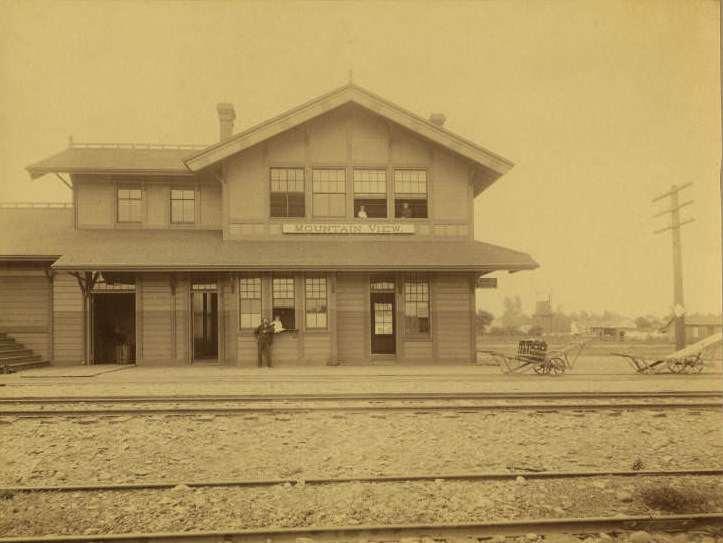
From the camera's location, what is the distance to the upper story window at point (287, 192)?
57.6 ft

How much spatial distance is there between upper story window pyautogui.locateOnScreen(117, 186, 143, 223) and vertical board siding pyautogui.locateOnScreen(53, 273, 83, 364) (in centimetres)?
288

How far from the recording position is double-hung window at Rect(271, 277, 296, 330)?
55.3 feet

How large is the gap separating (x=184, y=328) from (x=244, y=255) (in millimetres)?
3608

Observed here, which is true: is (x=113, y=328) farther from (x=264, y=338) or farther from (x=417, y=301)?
(x=417, y=301)

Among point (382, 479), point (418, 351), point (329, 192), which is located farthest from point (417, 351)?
point (382, 479)

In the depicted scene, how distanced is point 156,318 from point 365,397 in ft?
32.8

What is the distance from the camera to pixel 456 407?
9547 mm

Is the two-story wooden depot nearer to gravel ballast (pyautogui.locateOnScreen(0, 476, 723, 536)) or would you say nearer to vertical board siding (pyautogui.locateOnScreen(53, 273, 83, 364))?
vertical board siding (pyautogui.locateOnScreen(53, 273, 83, 364))

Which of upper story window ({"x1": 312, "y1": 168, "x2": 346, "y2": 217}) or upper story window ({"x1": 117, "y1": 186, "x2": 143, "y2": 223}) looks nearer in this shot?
upper story window ({"x1": 312, "y1": 168, "x2": 346, "y2": 217})

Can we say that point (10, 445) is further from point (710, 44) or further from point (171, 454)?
point (710, 44)

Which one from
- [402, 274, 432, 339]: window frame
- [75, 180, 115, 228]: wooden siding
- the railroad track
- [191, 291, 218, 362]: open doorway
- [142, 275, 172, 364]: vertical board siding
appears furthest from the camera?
[191, 291, 218, 362]: open doorway

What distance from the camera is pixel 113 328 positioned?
2000cm

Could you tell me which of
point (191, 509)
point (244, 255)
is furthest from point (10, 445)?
point (244, 255)

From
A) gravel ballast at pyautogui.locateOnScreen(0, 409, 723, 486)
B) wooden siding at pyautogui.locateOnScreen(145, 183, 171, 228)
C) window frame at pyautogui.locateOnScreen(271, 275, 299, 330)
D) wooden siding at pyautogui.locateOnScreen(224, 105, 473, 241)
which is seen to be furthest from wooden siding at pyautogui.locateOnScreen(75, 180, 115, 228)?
gravel ballast at pyautogui.locateOnScreen(0, 409, 723, 486)
